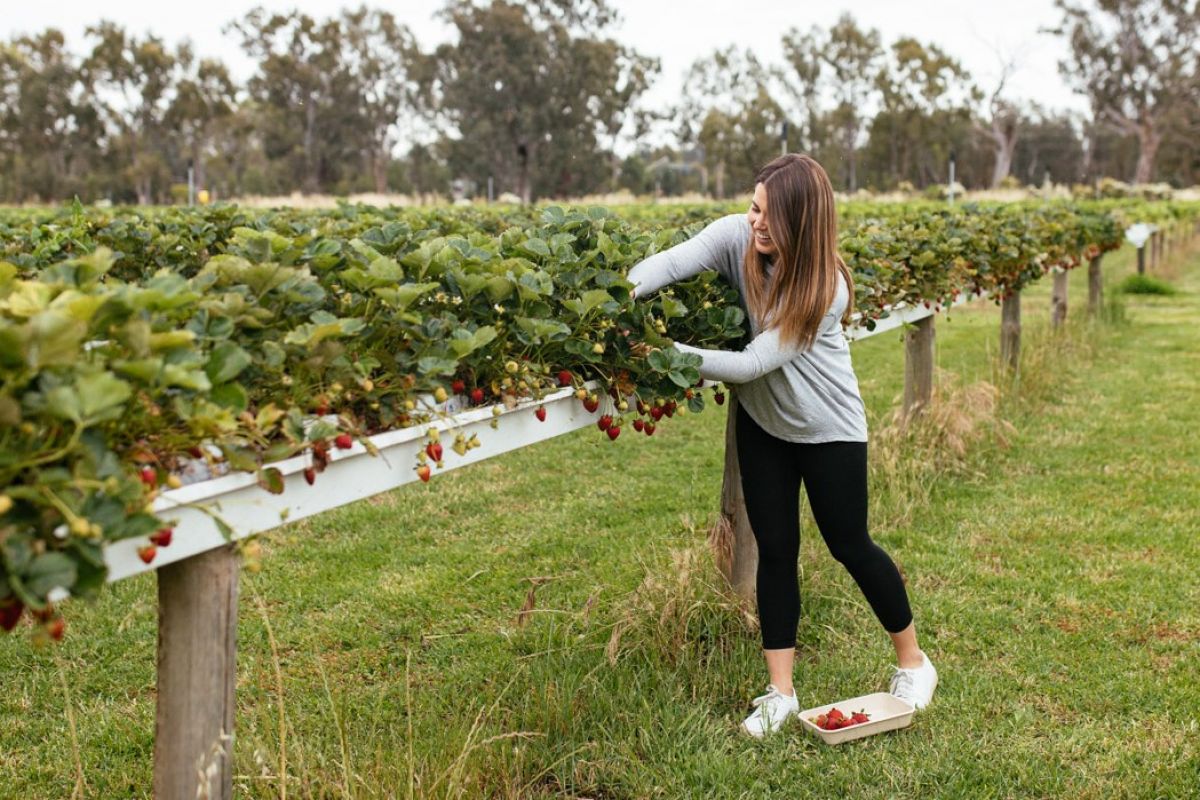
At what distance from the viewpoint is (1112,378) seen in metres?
9.26

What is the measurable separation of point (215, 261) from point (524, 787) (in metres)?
1.58

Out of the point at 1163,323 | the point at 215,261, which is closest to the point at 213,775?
the point at 215,261

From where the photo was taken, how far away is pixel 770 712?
10.9 ft

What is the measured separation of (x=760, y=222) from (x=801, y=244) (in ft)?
0.46

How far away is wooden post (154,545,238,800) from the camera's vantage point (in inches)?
78.8

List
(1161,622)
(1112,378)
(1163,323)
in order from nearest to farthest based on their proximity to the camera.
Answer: (1161,622) → (1112,378) → (1163,323)

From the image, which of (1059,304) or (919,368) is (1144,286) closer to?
(1059,304)

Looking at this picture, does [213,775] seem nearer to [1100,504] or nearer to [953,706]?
[953,706]

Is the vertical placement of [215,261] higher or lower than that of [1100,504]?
higher

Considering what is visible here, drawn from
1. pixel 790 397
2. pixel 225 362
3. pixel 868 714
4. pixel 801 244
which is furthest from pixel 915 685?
pixel 225 362

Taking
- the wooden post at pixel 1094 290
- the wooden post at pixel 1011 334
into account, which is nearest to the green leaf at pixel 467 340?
the wooden post at pixel 1011 334

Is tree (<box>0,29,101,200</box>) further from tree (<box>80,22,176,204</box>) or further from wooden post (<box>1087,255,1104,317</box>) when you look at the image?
wooden post (<box>1087,255,1104,317</box>)

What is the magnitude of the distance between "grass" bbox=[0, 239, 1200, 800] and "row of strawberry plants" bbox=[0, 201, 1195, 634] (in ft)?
1.60

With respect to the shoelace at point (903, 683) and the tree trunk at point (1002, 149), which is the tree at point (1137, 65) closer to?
the tree trunk at point (1002, 149)
